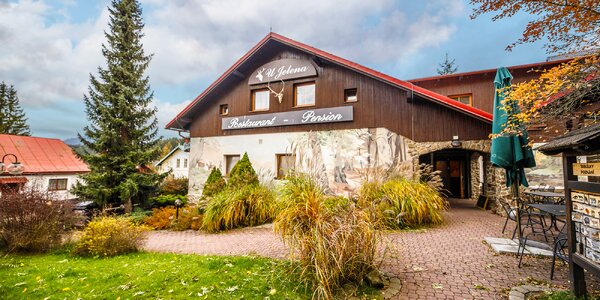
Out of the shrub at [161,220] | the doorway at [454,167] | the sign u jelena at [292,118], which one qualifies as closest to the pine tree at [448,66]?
the doorway at [454,167]

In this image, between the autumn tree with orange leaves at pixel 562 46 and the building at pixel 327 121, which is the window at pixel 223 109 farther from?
the autumn tree with orange leaves at pixel 562 46

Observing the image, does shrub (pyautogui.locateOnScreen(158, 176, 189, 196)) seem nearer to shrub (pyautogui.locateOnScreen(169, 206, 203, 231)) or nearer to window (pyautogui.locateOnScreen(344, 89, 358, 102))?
shrub (pyautogui.locateOnScreen(169, 206, 203, 231))

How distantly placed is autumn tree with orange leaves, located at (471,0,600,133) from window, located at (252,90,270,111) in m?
7.94

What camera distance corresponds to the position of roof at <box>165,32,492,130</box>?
804cm

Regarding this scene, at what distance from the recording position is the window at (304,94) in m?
10.3

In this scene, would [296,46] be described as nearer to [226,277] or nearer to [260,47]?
[260,47]

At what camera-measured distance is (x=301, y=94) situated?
34.4ft

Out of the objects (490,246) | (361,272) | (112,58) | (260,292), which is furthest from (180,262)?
(112,58)

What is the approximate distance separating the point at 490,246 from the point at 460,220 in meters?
2.57

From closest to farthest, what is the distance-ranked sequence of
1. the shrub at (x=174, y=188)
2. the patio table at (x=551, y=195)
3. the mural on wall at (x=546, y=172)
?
1. the patio table at (x=551, y=195)
2. the mural on wall at (x=546, y=172)
3. the shrub at (x=174, y=188)

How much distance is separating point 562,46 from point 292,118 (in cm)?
760

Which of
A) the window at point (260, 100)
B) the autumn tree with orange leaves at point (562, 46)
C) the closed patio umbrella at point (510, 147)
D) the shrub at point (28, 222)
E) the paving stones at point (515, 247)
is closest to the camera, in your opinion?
the autumn tree with orange leaves at point (562, 46)

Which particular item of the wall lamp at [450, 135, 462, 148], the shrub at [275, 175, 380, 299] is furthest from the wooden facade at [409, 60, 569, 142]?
the shrub at [275, 175, 380, 299]

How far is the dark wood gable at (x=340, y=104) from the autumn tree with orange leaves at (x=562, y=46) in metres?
3.76
